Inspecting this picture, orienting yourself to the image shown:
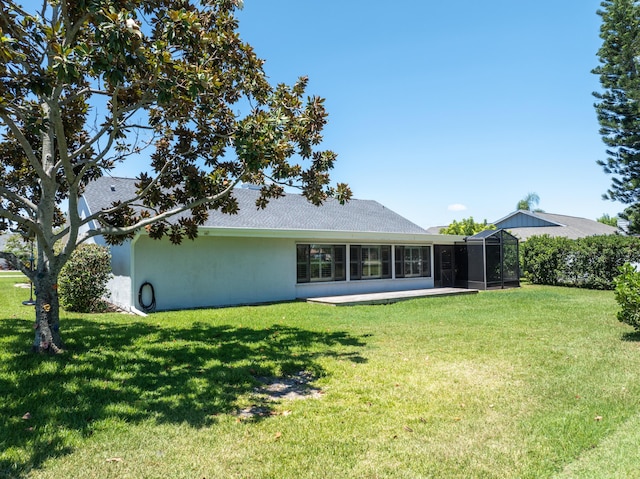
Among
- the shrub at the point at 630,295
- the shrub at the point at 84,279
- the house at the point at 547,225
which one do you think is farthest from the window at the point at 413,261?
the house at the point at 547,225

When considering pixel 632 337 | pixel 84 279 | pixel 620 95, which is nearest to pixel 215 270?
pixel 84 279

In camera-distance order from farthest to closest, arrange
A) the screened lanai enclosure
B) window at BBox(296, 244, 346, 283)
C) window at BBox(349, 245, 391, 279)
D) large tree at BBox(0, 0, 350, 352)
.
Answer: the screened lanai enclosure, window at BBox(349, 245, 391, 279), window at BBox(296, 244, 346, 283), large tree at BBox(0, 0, 350, 352)

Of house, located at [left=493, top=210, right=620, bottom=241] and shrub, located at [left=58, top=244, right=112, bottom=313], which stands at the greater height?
house, located at [left=493, top=210, right=620, bottom=241]

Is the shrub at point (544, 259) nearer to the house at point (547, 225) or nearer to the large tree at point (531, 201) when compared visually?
the house at point (547, 225)

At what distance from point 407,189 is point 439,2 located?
11.2 metres

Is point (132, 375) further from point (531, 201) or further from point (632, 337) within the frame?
point (531, 201)

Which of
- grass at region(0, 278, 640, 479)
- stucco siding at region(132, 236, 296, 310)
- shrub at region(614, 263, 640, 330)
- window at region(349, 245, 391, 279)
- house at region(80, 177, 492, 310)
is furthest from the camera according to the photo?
window at region(349, 245, 391, 279)

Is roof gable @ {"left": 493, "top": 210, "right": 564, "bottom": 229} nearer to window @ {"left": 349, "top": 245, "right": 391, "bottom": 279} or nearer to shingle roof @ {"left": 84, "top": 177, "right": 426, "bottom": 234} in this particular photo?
shingle roof @ {"left": 84, "top": 177, "right": 426, "bottom": 234}

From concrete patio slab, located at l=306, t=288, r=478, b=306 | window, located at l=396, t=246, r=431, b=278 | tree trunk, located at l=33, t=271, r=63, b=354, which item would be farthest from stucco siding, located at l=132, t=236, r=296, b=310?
window, located at l=396, t=246, r=431, b=278

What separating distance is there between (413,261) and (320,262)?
4.92 meters

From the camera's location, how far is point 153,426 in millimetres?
3740

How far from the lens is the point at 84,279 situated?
35.9 feet

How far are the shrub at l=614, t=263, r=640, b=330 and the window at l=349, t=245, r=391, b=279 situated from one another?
9201 mm

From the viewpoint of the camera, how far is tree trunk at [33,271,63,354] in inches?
239
